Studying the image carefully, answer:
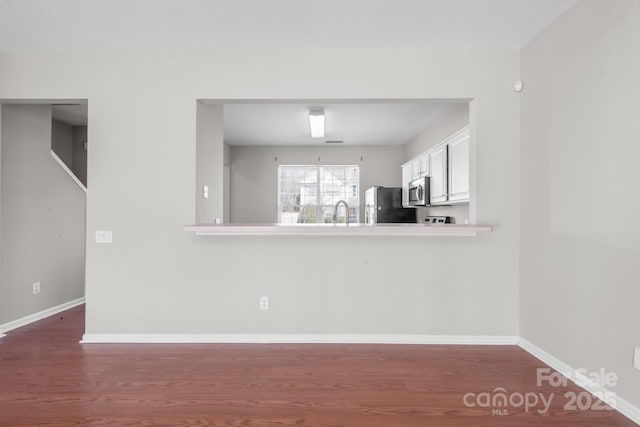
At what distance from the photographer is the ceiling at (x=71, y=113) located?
4.50 m

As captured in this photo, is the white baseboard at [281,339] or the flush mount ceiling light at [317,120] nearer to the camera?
the white baseboard at [281,339]

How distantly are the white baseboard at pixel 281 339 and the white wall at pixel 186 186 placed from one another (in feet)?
0.19

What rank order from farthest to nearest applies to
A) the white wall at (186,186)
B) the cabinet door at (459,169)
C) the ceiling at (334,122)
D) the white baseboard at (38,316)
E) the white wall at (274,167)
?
1. the white wall at (274,167)
2. the ceiling at (334,122)
3. the cabinet door at (459,169)
4. the white baseboard at (38,316)
5. the white wall at (186,186)

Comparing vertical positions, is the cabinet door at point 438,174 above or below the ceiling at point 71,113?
below

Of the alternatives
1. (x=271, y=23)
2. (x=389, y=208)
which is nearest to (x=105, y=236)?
(x=271, y=23)

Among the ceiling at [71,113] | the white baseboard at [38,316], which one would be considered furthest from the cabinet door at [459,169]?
the white baseboard at [38,316]

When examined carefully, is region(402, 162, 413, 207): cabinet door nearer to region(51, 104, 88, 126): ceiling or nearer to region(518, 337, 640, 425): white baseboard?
region(518, 337, 640, 425): white baseboard

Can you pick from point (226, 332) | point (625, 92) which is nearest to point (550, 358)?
point (625, 92)

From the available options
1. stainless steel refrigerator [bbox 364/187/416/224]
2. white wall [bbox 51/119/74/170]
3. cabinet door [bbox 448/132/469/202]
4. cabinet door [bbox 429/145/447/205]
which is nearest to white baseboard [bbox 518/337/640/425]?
cabinet door [bbox 448/132/469/202]

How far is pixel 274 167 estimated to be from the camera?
7383mm

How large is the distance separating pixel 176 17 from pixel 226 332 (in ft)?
8.10

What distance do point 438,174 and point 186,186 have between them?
302 cm

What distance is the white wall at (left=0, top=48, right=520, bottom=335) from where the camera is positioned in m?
3.16

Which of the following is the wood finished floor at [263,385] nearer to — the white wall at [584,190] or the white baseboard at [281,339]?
the white baseboard at [281,339]
